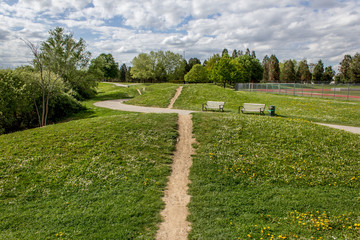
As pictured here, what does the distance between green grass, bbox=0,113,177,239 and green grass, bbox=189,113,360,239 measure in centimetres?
179

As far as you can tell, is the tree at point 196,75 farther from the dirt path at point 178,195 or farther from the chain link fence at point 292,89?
the dirt path at point 178,195

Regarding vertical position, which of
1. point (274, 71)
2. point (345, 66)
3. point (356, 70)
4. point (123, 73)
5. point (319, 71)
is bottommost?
point (356, 70)

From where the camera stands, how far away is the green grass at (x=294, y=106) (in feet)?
64.6

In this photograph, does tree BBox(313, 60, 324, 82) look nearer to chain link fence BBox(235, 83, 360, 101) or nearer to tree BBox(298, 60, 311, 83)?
tree BBox(298, 60, 311, 83)

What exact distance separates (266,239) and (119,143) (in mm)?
8486

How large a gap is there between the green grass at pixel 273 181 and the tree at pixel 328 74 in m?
81.7

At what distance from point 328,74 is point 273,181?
292 feet

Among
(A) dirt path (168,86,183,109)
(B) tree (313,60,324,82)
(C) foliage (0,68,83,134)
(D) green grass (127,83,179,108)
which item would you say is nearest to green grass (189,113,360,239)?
(A) dirt path (168,86,183,109)

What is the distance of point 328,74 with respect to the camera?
8081 cm

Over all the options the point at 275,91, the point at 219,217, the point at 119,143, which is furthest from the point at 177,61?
the point at 219,217

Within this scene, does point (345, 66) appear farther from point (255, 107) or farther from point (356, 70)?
Answer: point (255, 107)

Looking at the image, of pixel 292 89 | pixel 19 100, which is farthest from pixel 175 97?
pixel 292 89

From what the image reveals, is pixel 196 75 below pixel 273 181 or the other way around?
the other way around

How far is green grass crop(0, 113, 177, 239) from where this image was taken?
21.8ft
